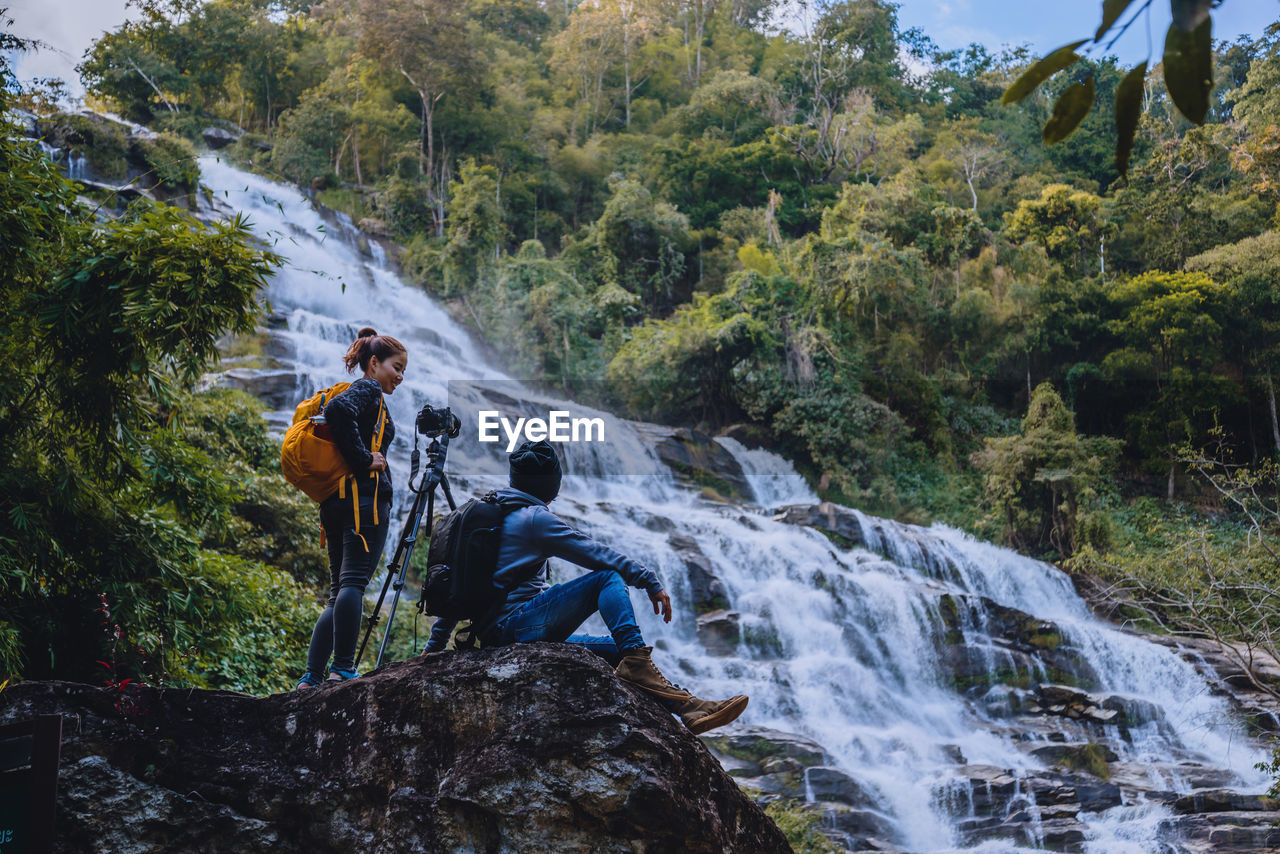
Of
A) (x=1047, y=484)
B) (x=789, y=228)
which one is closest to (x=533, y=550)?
(x=1047, y=484)

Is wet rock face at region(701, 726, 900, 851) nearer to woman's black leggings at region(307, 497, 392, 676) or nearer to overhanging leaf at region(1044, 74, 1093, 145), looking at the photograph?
woman's black leggings at region(307, 497, 392, 676)

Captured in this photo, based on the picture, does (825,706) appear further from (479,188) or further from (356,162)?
(356,162)

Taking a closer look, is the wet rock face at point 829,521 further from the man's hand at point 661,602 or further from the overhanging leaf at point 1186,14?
the overhanging leaf at point 1186,14

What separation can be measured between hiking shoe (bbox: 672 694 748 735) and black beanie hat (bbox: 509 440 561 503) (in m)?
0.73

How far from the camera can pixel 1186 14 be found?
815 mm

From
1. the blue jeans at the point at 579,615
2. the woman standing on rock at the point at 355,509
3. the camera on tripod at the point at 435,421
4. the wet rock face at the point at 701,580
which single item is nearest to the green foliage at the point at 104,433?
the woman standing on rock at the point at 355,509

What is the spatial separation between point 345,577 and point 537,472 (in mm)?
801

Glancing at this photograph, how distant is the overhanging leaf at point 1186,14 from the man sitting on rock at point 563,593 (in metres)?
1.94

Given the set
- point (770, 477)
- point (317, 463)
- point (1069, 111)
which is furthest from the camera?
point (770, 477)

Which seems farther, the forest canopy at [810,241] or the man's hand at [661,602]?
the forest canopy at [810,241]

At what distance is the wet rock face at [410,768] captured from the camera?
2391 millimetres

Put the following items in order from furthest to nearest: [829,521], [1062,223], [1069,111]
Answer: [1062,223] < [829,521] < [1069,111]

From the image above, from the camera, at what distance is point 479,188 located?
20641 mm

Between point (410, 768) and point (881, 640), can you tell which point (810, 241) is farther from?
point (410, 768)
